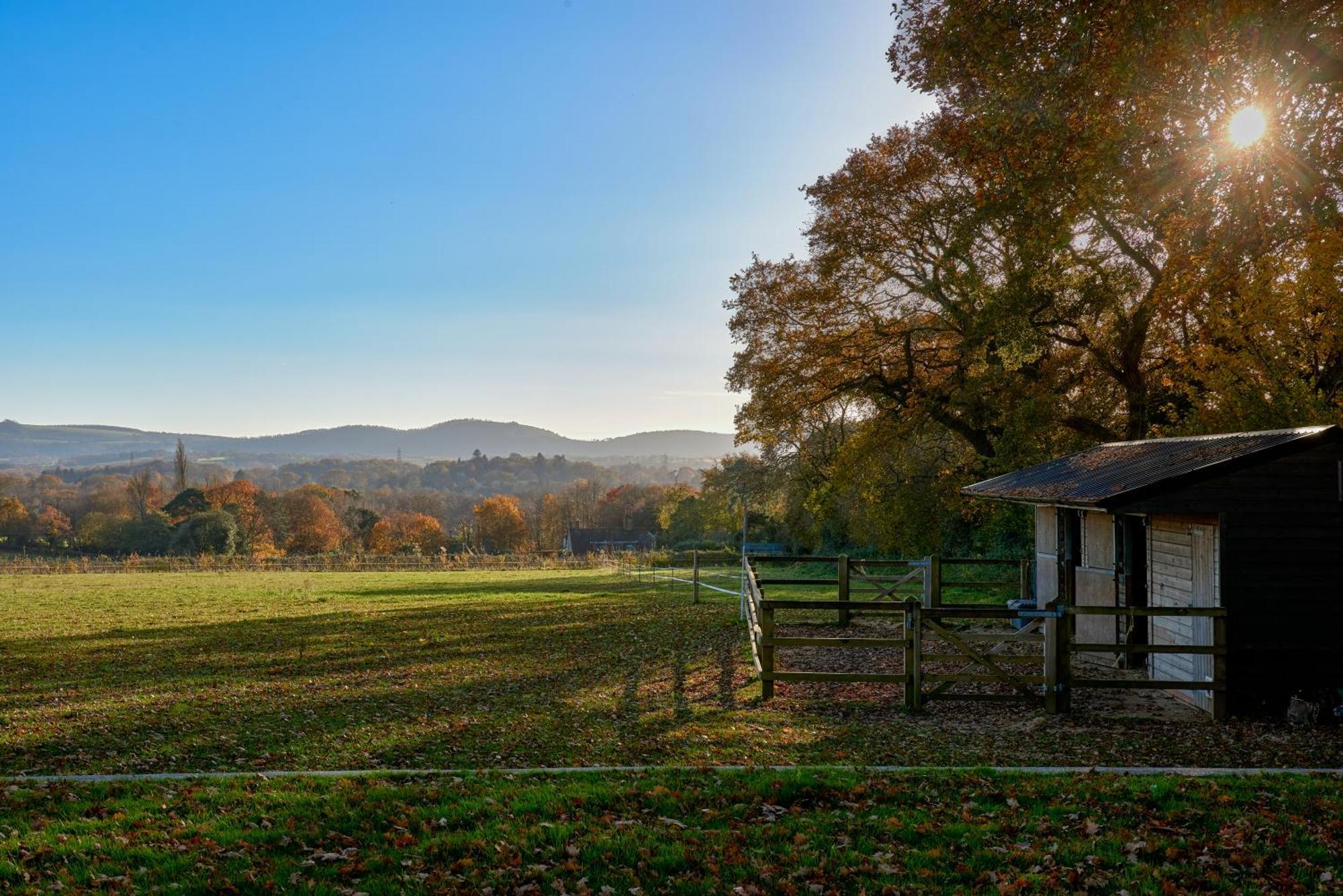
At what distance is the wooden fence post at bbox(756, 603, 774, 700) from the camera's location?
11.6 m

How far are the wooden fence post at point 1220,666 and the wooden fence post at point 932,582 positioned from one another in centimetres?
733

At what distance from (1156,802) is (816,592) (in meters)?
22.6

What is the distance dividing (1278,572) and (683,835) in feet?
28.0

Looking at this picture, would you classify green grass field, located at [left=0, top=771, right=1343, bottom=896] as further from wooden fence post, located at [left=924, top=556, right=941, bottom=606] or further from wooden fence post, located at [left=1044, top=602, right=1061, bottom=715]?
wooden fence post, located at [left=924, top=556, right=941, bottom=606]

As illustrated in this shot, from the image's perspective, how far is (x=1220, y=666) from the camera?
10422mm

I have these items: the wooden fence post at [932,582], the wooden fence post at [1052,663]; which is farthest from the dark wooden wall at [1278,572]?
the wooden fence post at [932,582]

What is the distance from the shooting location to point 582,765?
849 centimetres

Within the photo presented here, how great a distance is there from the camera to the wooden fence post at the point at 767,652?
37.9 feet

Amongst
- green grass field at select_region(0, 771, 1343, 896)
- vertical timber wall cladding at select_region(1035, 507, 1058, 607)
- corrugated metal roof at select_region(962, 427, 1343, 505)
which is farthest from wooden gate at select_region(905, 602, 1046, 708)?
vertical timber wall cladding at select_region(1035, 507, 1058, 607)

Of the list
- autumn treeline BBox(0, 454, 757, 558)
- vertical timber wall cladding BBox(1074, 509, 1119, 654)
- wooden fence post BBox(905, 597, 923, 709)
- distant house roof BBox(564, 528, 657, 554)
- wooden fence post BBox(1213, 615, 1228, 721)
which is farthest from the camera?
distant house roof BBox(564, 528, 657, 554)

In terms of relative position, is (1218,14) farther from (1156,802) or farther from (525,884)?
(525,884)

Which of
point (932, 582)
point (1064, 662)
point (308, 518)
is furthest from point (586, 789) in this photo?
point (308, 518)

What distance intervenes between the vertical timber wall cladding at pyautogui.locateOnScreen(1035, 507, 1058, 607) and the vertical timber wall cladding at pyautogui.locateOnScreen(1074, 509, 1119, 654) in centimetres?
79

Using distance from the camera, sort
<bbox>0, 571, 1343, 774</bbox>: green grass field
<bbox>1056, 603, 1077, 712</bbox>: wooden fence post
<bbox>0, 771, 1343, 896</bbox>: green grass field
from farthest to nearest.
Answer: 1. <bbox>1056, 603, 1077, 712</bbox>: wooden fence post
2. <bbox>0, 571, 1343, 774</bbox>: green grass field
3. <bbox>0, 771, 1343, 896</bbox>: green grass field
